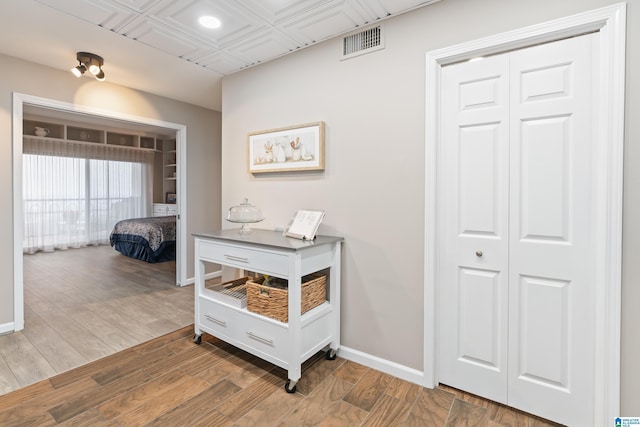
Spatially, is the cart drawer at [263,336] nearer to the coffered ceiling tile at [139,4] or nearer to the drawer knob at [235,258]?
the drawer knob at [235,258]

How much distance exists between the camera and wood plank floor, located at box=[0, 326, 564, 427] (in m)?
1.67

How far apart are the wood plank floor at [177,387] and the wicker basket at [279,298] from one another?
0.43 metres

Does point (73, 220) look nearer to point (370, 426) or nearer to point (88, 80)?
point (88, 80)

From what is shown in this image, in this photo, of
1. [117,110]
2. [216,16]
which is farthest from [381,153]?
[117,110]

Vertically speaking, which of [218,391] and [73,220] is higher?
[73,220]

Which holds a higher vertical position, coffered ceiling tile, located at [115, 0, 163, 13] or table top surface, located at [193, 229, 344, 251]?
coffered ceiling tile, located at [115, 0, 163, 13]

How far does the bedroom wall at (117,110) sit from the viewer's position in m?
2.69

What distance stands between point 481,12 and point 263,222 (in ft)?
6.98

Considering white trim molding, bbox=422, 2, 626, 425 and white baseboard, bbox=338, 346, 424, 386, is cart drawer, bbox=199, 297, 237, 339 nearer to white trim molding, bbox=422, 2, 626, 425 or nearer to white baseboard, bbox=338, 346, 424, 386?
white baseboard, bbox=338, 346, 424, 386

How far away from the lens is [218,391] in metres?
1.92

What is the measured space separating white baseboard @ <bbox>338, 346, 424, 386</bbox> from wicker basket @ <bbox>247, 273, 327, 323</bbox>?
1.44 ft

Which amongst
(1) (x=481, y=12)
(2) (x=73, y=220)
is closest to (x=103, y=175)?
(2) (x=73, y=220)

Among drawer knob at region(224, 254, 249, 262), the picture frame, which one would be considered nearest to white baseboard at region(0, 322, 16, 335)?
drawer knob at region(224, 254, 249, 262)

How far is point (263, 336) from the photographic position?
2.08 meters
